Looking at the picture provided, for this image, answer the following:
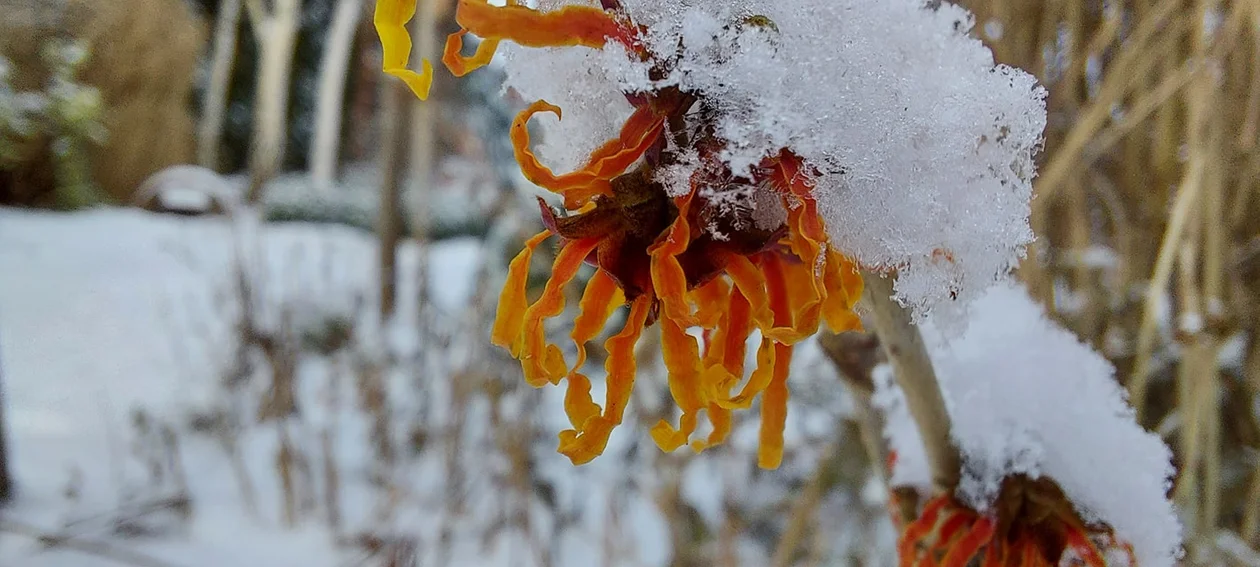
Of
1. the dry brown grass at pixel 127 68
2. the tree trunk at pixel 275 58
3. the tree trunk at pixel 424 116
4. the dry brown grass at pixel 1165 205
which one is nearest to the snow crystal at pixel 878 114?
the dry brown grass at pixel 1165 205

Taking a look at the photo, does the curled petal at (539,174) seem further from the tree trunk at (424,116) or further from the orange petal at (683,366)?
the tree trunk at (424,116)

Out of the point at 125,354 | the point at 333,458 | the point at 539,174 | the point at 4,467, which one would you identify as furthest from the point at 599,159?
the point at 125,354

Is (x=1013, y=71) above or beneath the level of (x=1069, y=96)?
beneath

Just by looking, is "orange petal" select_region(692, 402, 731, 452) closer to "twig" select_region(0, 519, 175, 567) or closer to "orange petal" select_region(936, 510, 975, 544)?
"orange petal" select_region(936, 510, 975, 544)

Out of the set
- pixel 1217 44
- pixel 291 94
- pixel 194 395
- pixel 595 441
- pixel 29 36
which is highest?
pixel 291 94

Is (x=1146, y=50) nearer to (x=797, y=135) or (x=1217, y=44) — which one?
(x=1217, y=44)

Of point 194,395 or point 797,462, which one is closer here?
point 797,462

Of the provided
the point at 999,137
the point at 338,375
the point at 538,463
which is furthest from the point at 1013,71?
the point at 338,375

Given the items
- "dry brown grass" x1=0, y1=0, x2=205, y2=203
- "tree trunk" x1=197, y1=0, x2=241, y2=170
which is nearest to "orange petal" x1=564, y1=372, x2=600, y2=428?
"dry brown grass" x1=0, y1=0, x2=205, y2=203
